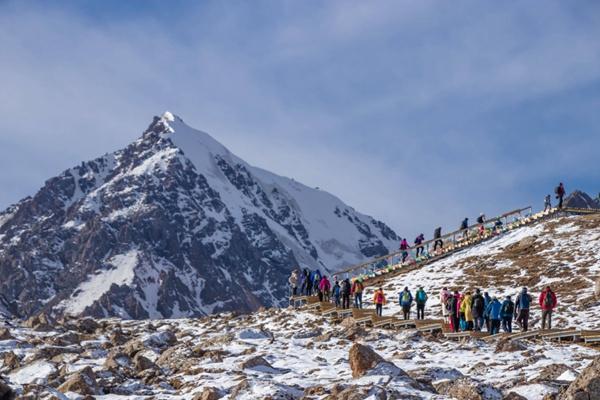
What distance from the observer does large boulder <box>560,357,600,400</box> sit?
15711mm

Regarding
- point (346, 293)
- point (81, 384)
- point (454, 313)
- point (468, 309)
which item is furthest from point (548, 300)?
point (81, 384)

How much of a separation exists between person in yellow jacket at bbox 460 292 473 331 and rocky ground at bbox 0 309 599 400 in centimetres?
177

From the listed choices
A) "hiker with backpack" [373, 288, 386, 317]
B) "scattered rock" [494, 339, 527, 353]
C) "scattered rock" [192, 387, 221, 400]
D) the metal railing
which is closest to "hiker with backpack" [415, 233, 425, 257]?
the metal railing

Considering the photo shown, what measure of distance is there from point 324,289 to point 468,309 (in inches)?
452

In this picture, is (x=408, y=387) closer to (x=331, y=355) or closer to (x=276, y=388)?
(x=276, y=388)

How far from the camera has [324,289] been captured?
4062cm

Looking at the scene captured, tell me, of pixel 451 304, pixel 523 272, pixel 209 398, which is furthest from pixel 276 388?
pixel 523 272

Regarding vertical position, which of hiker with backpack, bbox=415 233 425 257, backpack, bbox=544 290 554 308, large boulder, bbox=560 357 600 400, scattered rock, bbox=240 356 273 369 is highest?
hiker with backpack, bbox=415 233 425 257

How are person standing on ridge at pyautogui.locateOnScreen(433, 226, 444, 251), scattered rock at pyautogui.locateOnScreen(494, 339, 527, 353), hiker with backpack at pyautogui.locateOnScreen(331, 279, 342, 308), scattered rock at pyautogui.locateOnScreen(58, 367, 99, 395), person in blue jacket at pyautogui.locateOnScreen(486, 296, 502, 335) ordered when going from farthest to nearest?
person standing on ridge at pyautogui.locateOnScreen(433, 226, 444, 251) < hiker with backpack at pyautogui.locateOnScreen(331, 279, 342, 308) < person in blue jacket at pyautogui.locateOnScreen(486, 296, 502, 335) < scattered rock at pyautogui.locateOnScreen(494, 339, 527, 353) < scattered rock at pyautogui.locateOnScreen(58, 367, 99, 395)

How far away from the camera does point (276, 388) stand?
19.7 meters

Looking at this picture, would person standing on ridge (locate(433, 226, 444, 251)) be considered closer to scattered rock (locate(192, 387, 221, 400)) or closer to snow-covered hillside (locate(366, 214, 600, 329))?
snow-covered hillside (locate(366, 214, 600, 329))

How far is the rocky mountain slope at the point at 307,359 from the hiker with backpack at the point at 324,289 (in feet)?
5.57

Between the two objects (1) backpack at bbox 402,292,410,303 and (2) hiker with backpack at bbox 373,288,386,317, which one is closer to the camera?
(1) backpack at bbox 402,292,410,303

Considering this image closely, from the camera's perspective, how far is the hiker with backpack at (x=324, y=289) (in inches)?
1591
